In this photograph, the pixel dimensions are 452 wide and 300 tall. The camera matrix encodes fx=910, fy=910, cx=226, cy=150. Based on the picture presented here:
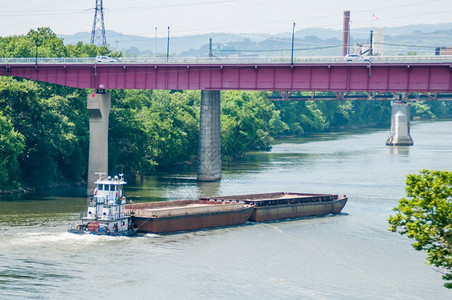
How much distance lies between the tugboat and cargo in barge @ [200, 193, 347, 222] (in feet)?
46.4

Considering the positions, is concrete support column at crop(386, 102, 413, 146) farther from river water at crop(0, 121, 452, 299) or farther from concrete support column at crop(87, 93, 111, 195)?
concrete support column at crop(87, 93, 111, 195)

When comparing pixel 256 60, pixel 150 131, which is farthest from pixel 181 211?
pixel 150 131

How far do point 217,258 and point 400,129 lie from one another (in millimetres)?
126748

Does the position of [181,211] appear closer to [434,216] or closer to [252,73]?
[252,73]

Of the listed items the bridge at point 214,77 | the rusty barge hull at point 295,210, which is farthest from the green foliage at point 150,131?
the rusty barge hull at point 295,210

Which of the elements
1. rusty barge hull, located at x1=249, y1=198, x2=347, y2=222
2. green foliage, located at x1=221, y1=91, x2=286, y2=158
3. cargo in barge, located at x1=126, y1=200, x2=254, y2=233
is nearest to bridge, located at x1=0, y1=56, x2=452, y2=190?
rusty barge hull, located at x1=249, y1=198, x2=347, y2=222

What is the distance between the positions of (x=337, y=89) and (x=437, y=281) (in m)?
38.5

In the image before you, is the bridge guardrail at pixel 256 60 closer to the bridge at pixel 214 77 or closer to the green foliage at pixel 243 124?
the bridge at pixel 214 77

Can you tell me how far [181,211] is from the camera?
79.5 metres

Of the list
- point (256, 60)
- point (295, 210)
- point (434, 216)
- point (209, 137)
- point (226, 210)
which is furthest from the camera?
point (209, 137)

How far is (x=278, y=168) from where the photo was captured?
433ft

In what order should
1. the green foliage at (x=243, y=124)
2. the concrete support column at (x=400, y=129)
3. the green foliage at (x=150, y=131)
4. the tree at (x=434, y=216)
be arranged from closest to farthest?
1. the tree at (x=434, y=216)
2. the green foliage at (x=150, y=131)
3. the green foliage at (x=243, y=124)
4. the concrete support column at (x=400, y=129)

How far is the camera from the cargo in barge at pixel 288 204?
8731 centimetres

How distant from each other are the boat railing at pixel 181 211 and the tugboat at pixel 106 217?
5.36ft
